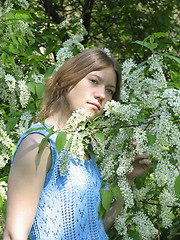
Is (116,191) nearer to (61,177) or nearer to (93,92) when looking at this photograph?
(61,177)

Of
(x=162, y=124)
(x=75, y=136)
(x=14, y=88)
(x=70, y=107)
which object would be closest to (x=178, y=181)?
(x=162, y=124)

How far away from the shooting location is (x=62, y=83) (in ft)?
6.37

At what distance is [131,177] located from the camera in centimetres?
204

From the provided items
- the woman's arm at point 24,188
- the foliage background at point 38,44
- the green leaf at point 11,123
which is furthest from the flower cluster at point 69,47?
the woman's arm at point 24,188

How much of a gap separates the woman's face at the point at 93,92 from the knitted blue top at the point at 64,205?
9.2 inches

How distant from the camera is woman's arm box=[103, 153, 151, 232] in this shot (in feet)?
6.29

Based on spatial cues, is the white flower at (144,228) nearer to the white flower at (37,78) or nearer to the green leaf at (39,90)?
the green leaf at (39,90)

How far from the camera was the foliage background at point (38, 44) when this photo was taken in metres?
2.32

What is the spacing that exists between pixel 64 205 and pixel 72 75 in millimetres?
684

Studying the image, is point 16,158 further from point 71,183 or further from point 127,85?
point 127,85

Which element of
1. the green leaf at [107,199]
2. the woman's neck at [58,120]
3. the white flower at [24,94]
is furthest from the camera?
the white flower at [24,94]

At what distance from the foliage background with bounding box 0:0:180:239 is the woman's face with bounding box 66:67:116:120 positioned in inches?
10.7

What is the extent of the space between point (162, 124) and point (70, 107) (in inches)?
20.7

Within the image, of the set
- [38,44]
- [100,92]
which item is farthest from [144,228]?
[38,44]
